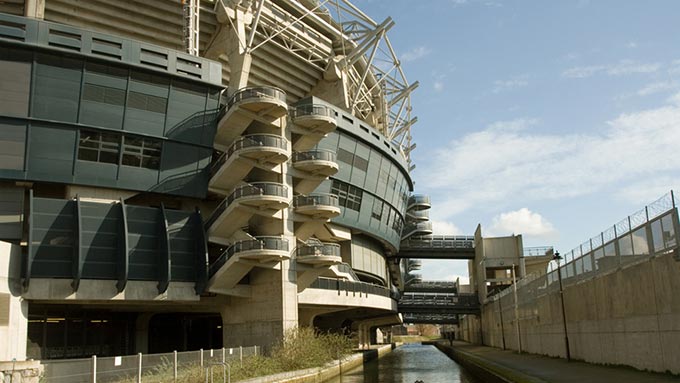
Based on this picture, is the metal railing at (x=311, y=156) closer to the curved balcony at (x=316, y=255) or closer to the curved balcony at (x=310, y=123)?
the curved balcony at (x=310, y=123)

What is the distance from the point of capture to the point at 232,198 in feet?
129

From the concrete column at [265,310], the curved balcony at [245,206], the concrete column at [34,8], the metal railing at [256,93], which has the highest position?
the concrete column at [34,8]

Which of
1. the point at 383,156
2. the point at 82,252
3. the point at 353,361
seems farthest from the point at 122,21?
the point at 353,361

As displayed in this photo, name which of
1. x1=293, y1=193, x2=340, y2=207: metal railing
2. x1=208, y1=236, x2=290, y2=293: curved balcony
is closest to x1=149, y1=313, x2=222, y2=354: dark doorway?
x1=208, y1=236, x2=290, y2=293: curved balcony

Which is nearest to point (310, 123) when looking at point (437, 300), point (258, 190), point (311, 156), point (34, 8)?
point (311, 156)

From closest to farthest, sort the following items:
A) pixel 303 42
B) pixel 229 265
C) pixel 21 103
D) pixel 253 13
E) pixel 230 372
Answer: pixel 230 372
pixel 21 103
pixel 229 265
pixel 253 13
pixel 303 42

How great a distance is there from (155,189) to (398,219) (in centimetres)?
3441

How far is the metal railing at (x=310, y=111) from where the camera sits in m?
43.5

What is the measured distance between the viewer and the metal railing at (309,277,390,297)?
47266 mm

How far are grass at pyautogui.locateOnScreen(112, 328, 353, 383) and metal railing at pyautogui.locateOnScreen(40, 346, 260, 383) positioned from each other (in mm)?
53

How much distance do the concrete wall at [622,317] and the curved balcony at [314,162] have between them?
16912 millimetres

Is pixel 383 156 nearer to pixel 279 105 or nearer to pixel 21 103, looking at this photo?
pixel 279 105

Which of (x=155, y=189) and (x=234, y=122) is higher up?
(x=234, y=122)

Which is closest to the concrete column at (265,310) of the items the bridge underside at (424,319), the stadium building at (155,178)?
the stadium building at (155,178)
